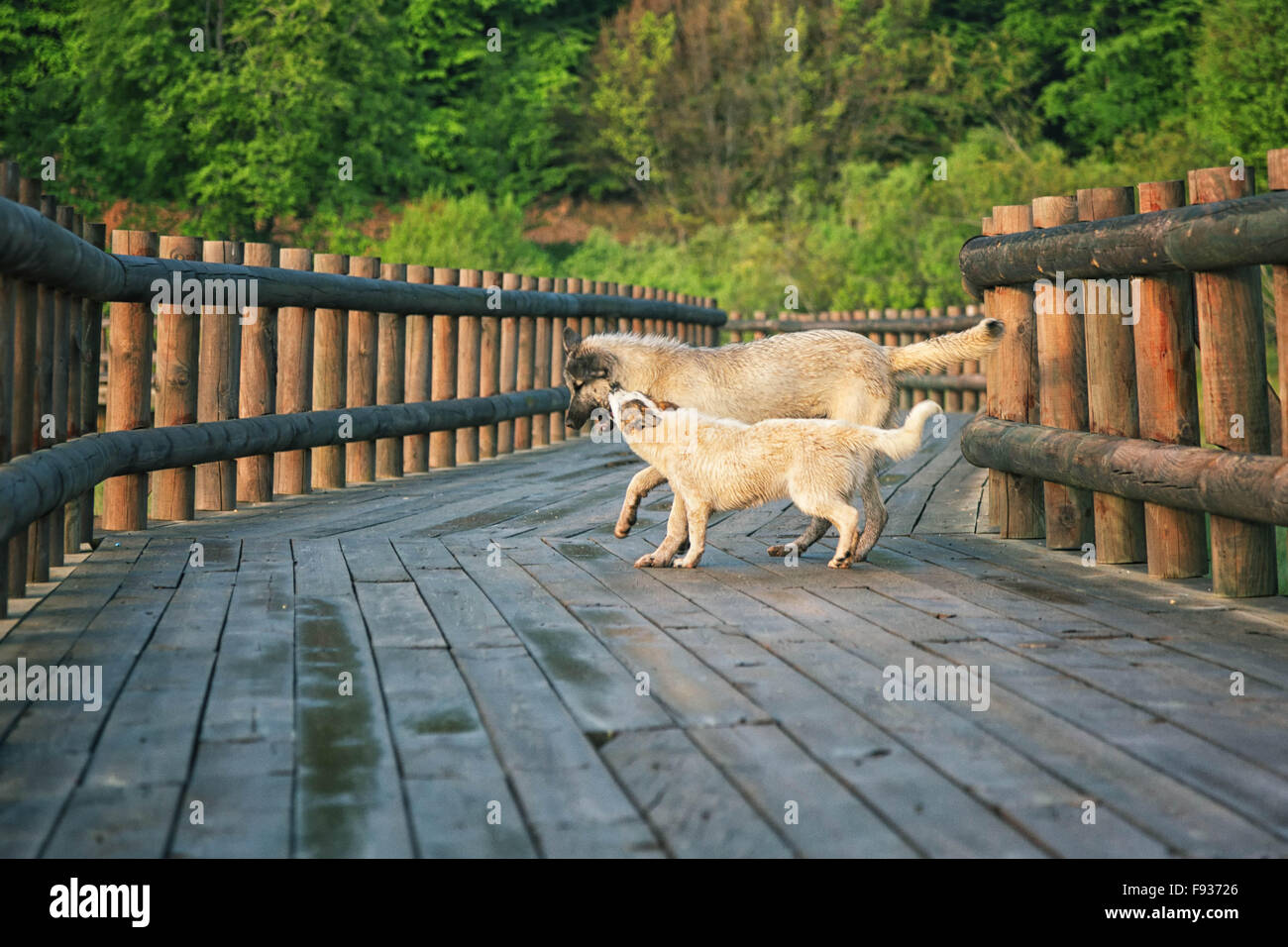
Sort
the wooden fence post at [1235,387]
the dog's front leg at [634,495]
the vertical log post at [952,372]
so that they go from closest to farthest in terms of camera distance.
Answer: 1. the wooden fence post at [1235,387]
2. the dog's front leg at [634,495]
3. the vertical log post at [952,372]

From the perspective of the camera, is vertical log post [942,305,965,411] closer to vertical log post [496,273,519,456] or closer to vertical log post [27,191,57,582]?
vertical log post [496,273,519,456]

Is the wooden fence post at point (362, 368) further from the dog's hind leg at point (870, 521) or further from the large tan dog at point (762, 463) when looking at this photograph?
the dog's hind leg at point (870, 521)

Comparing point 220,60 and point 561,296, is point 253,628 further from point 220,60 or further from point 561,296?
point 220,60

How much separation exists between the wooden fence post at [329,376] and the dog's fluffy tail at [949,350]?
12.6ft

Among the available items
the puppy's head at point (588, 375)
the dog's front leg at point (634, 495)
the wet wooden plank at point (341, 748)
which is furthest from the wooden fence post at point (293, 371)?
the wet wooden plank at point (341, 748)

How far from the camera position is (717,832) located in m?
2.49

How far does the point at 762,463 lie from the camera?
5578mm

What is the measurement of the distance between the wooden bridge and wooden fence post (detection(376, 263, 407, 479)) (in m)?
0.25

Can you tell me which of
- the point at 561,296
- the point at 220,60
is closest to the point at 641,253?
the point at 220,60

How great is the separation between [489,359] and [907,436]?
6.39m

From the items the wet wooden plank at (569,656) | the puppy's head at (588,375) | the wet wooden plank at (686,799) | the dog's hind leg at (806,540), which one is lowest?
the wet wooden plank at (686,799)

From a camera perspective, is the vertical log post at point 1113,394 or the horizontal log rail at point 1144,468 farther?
the vertical log post at point 1113,394

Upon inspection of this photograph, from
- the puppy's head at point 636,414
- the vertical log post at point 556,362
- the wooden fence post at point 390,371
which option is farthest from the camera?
the vertical log post at point 556,362

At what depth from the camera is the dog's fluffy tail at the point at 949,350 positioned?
598 cm
